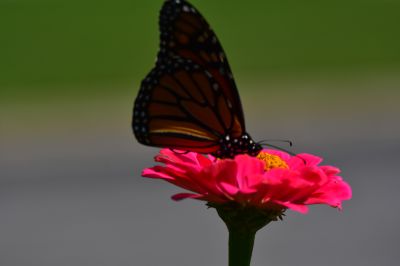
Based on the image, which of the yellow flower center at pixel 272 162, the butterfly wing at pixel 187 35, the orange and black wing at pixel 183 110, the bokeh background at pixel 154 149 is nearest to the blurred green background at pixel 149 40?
the bokeh background at pixel 154 149

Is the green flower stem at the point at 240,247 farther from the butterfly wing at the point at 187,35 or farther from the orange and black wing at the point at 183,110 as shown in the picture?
the butterfly wing at the point at 187,35

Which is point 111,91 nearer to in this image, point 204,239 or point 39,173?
point 39,173

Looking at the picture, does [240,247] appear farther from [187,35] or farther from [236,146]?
[187,35]

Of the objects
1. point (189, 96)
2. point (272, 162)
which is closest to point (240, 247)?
point (272, 162)

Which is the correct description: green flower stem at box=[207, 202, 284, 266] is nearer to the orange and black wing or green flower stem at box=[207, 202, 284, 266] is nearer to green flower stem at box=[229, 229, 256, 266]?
green flower stem at box=[229, 229, 256, 266]

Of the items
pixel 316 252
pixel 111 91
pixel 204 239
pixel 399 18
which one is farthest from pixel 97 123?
pixel 399 18

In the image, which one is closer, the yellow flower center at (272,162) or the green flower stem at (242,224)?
the green flower stem at (242,224)
